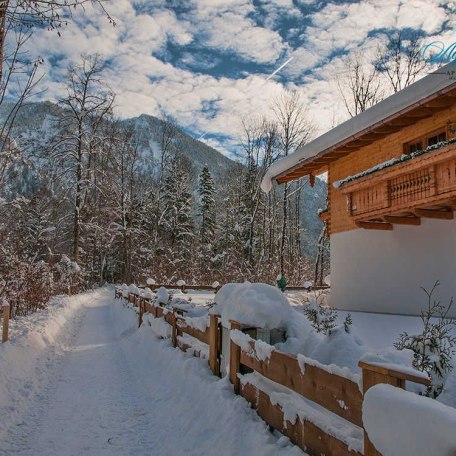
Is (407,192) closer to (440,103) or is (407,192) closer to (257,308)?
(440,103)

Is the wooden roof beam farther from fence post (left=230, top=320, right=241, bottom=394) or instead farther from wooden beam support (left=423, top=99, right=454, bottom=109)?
fence post (left=230, top=320, right=241, bottom=394)

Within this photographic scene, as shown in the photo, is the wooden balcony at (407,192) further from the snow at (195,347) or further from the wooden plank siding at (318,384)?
the wooden plank siding at (318,384)

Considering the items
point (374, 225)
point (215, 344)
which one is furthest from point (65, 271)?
point (215, 344)

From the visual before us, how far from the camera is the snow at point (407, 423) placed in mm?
1687

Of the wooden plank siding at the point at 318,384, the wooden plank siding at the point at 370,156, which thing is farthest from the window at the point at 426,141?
the wooden plank siding at the point at 318,384

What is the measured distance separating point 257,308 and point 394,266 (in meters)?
9.64

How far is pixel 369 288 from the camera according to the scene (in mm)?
13984

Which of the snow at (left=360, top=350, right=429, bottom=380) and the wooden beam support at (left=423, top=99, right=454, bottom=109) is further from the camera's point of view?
the wooden beam support at (left=423, top=99, right=454, bottom=109)

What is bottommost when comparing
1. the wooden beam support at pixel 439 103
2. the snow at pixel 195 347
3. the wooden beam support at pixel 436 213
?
the snow at pixel 195 347

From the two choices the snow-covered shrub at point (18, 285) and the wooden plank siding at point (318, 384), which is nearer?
the wooden plank siding at point (318, 384)

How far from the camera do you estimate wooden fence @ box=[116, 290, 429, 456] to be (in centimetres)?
242

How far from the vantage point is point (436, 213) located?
1123cm

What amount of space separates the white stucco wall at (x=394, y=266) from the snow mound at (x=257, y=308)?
8270 millimetres

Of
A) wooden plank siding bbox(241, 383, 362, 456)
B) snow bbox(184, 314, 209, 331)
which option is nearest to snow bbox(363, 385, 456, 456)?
wooden plank siding bbox(241, 383, 362, 456)
